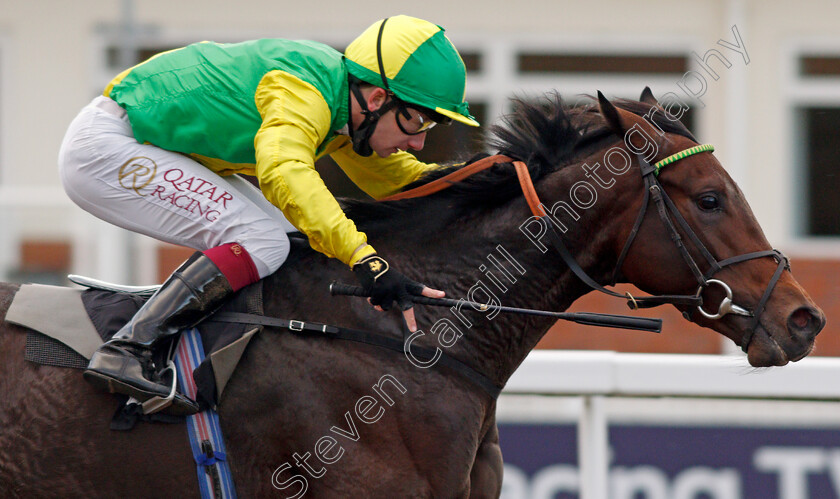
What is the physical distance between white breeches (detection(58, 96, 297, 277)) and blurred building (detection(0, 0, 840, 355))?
584 cm

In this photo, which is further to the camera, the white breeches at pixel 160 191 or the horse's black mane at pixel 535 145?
the horse's black mane at pixel 535 145

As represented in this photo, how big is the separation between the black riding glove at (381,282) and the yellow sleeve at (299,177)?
0.11 ft

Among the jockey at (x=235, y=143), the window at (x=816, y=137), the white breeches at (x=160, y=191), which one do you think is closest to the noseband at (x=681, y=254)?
the jockey at (x=235, y=143)

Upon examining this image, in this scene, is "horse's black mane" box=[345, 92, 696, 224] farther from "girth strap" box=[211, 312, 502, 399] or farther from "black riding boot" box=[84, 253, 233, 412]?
"black riding boot" box=[84, 253, 233, 412]

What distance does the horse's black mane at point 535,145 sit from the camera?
3051 millimetres

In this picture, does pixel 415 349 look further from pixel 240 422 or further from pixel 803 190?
pixel 803 190

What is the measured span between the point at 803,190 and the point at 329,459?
7.49m

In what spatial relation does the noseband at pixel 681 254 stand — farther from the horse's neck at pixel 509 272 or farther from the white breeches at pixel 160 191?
the white breeches at pixel 160 191

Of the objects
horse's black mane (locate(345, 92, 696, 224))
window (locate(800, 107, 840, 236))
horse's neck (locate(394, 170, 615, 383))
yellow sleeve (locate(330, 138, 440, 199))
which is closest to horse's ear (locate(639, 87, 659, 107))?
horse's black mane (locate(345, 92, 696, 224))

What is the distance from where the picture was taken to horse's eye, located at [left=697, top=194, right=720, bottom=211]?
285 centimetres

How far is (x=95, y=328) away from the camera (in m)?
2.93

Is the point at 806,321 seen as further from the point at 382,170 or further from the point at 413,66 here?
the point at 382,170

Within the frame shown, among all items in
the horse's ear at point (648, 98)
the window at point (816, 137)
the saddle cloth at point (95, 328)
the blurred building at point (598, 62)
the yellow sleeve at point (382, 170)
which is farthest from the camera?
the window at point (816, 137)

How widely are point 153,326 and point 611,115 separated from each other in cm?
150
